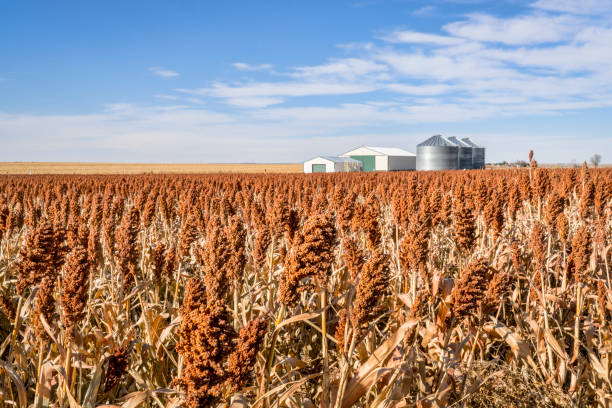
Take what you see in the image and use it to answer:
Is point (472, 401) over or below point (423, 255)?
→ below

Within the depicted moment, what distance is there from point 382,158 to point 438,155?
9851mm

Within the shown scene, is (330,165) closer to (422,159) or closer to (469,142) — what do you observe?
(422,159)

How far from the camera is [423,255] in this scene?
123 inches

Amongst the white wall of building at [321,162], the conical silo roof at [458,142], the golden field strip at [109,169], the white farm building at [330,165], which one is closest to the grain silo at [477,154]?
the conical silo roof at [458,142]

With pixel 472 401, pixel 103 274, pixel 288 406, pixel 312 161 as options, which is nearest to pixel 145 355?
pixel 288 406

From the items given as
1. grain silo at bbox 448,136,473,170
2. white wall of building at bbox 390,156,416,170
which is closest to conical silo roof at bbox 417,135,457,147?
grain silo at bbox 448,136,473,170

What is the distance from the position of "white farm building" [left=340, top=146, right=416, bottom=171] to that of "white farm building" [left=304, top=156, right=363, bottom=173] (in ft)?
23.5

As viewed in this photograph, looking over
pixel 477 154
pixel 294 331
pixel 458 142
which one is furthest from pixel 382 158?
pixel 294 331

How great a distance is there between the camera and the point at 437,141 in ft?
217

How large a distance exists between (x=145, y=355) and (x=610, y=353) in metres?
3.58

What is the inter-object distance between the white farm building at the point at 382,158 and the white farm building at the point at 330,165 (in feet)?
23.5

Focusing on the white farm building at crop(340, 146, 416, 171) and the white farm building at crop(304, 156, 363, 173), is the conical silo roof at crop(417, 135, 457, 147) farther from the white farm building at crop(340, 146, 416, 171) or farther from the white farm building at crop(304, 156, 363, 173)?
the white farm building at crop(304, 156, 363, 173)

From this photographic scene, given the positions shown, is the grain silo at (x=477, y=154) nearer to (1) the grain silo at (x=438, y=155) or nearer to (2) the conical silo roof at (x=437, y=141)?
→ (1) the grain silo at (x=438, y=155)

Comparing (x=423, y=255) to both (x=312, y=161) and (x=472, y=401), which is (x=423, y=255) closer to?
(x=472, y=401)
